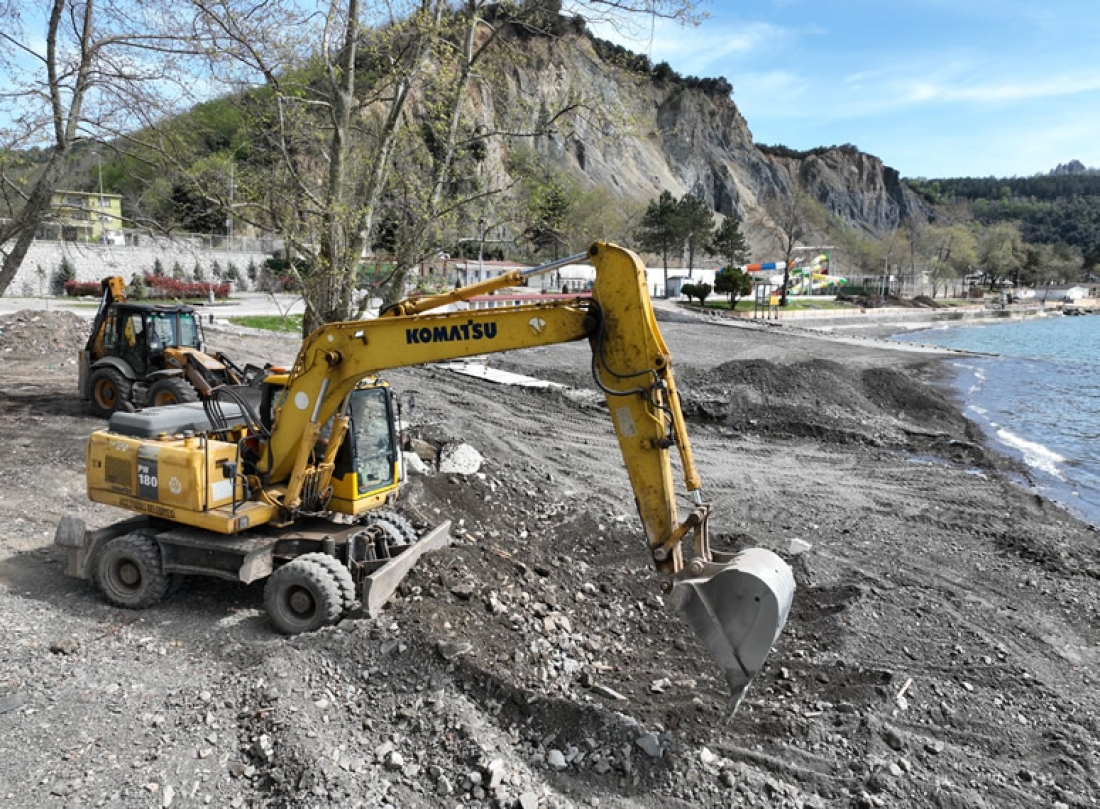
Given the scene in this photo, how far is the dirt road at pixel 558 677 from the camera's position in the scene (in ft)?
16.0

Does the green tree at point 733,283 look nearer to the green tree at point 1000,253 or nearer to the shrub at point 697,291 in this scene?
the shrub at point 697,291

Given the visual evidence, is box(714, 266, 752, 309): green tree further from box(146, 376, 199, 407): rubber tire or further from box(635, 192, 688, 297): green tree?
box(146, 376, 199, 407): rubber tire

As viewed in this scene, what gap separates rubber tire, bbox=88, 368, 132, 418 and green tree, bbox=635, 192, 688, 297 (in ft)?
187

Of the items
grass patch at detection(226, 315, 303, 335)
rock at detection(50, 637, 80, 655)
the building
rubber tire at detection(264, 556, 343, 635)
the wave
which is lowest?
the wave

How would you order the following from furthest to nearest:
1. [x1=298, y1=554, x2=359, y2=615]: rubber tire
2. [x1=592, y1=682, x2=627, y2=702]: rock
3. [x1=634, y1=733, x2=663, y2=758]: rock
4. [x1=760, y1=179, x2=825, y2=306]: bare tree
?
[x1=760, y1=179, x2=825, y2=306]: bare tree → [x1=298, y1=554, x2=359, y2=615]: rubber tire → [x1=592, y1=682, x2=627, y2=702]: rock → [x1=634, y1=733, x2=663, y2=758]: rock

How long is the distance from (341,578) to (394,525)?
1.09m

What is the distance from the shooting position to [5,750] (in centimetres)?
490

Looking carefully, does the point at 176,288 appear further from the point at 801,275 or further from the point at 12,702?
the point at 801,275

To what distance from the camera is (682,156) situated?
127438mm

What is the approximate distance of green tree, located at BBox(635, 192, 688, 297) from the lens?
67.6 meters

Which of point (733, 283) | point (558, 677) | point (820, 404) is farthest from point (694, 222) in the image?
point (558, 677)

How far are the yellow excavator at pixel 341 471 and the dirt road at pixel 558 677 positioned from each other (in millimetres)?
443

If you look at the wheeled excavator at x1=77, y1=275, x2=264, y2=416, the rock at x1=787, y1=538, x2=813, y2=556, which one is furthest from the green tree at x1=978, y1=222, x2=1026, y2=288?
the wheeled excavator at x1=77, y1=275, x2=264, y2=416

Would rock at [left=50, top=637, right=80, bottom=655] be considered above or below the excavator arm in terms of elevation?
below
